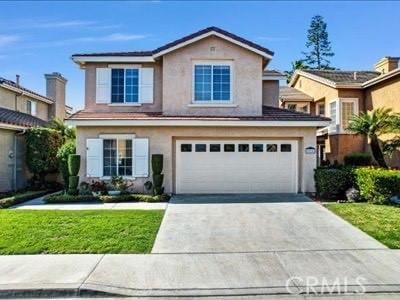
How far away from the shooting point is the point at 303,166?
16.8 meters

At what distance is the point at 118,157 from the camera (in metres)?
16.7

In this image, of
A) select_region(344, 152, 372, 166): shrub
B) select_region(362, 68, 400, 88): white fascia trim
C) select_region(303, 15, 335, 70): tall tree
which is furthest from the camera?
select_region(303, 15, 335, 70): tall tree

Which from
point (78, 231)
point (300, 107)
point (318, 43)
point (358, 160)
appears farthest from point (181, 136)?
point (318, 43)

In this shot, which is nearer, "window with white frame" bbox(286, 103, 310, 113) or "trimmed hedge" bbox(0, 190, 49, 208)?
"trimmed hedge" bbox(0, 190, 49, 208)

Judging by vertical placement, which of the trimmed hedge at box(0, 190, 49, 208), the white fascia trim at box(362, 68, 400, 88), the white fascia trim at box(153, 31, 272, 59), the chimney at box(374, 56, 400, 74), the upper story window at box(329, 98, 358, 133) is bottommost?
the trimmed hedge at box(0, 190, 49, 208)

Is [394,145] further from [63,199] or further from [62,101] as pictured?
[62,101]

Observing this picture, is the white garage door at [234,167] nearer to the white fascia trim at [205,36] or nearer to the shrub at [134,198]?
the shrub at [134,198]

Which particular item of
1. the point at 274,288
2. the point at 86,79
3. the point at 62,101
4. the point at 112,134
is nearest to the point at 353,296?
the point at 274,288

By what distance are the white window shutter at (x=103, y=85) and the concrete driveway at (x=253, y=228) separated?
250 inches

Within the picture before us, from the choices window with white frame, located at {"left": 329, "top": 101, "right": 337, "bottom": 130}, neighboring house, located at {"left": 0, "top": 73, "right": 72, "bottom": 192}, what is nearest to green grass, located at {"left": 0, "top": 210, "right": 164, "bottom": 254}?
neighboring house, located at {"left": 0, "top": 73, "right": 72, "bottom": 192}

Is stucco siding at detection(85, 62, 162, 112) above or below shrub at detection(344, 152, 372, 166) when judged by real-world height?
above

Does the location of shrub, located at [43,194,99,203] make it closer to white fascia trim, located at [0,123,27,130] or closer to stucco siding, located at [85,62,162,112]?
stucco siding, located at [85,62,162,112]

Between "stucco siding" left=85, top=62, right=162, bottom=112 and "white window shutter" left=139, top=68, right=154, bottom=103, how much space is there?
0.19m

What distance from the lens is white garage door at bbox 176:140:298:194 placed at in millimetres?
16797
